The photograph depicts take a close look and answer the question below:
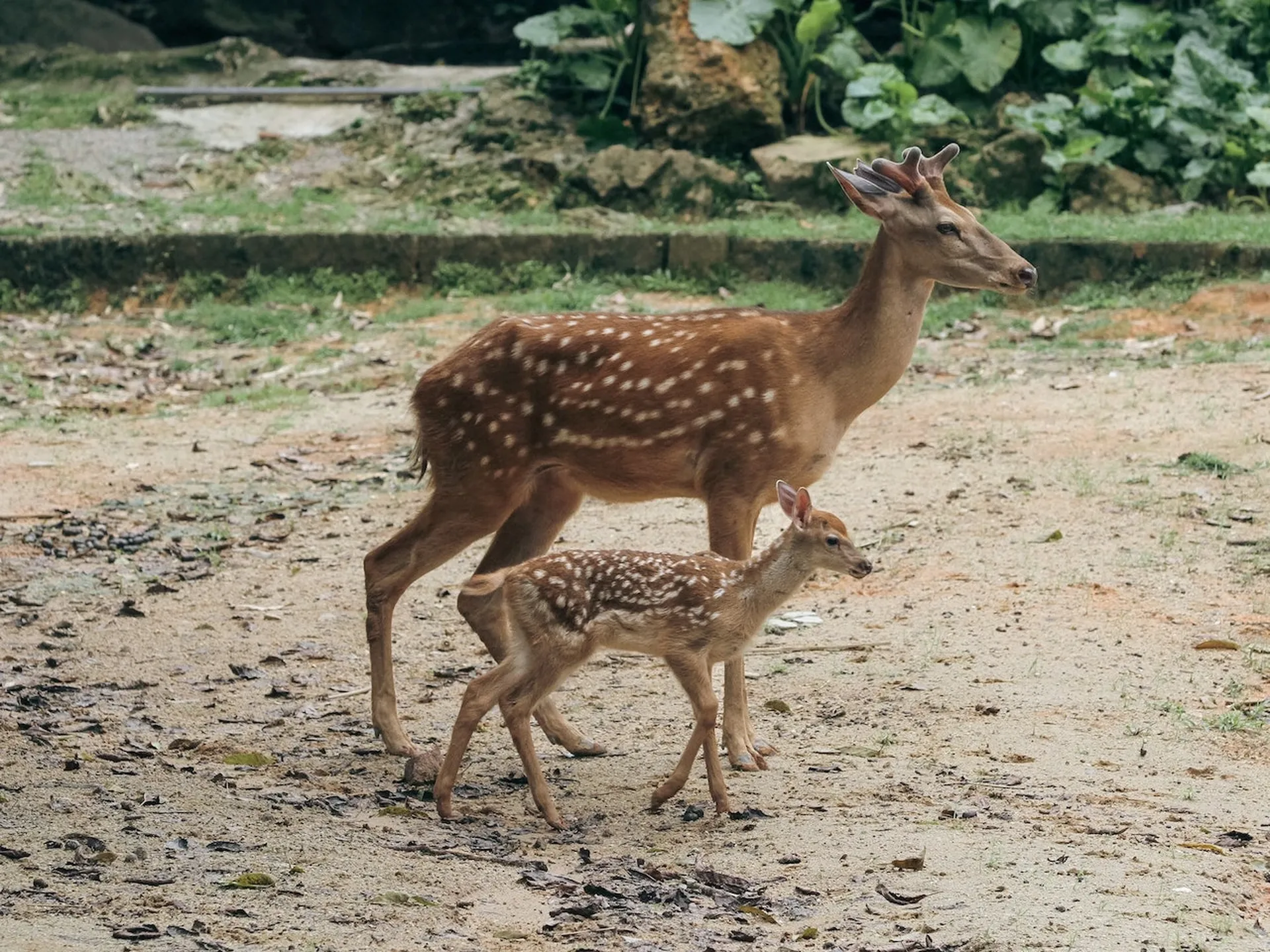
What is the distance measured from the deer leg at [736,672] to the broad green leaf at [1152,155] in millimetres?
9851

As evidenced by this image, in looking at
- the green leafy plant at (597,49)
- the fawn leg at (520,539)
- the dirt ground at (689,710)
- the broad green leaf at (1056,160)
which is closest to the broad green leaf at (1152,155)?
the broad green leaf at (1056,160)

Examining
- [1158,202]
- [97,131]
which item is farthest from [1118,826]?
[97,131]

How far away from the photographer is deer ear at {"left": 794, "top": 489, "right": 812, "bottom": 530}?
625 centimetres

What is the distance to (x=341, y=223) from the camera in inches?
611

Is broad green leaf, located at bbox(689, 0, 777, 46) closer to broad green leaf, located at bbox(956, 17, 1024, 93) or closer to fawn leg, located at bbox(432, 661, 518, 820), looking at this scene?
broad green leaf, located at bbox(956, 17, 1024, 93)

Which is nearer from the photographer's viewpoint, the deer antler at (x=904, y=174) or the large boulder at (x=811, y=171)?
the deer antler at (x=904, y=174)

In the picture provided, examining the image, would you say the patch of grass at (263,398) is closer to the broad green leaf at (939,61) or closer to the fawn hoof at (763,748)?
the fawn hoof at (763,748)

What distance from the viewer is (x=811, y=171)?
16062mm

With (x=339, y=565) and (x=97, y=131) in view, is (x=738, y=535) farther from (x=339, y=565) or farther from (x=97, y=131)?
(x=97, y=131)

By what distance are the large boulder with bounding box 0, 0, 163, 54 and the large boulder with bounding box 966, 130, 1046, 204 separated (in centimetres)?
1042

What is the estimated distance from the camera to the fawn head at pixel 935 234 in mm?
7000

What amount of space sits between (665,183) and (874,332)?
9513 millimetres

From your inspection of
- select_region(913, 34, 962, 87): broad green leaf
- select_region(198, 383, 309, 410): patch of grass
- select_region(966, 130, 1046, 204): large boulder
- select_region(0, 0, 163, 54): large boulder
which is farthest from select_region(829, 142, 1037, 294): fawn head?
select_region(0, 0, 163, 54): large boulder

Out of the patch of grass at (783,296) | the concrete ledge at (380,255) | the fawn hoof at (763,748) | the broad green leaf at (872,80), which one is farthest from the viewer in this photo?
the broad green leaf at (872,80)
